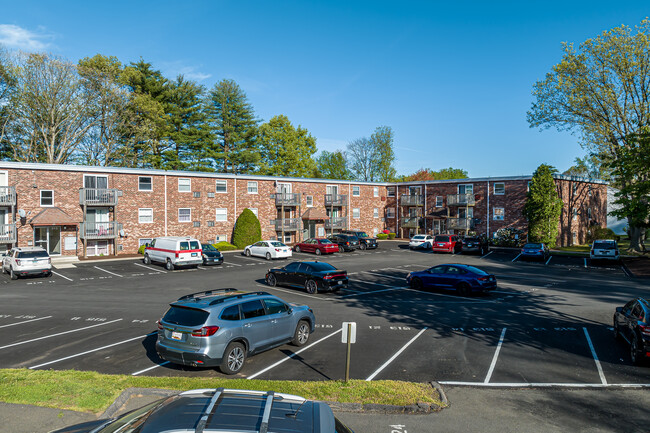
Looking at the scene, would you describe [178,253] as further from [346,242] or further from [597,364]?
[597,364]

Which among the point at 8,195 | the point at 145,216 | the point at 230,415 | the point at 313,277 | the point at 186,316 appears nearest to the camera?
the point at 230,415

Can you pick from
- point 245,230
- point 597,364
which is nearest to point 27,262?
point 245,230

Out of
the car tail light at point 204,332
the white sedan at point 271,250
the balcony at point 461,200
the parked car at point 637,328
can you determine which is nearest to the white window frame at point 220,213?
the white sedan at point 271,250

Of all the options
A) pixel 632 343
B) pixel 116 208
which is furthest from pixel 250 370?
pixel 116 208

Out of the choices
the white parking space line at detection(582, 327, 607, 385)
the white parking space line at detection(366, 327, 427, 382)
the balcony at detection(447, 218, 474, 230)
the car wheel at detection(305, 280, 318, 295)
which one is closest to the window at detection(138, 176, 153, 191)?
the car wheel at detection(305, 280, 318, 295)

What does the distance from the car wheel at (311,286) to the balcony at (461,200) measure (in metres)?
32.2

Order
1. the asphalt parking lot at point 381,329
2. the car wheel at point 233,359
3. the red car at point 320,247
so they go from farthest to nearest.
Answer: the red car at point 320,247
the asphalt parking lot at point 381,329
the car wheel at point 233,359

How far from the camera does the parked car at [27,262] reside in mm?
24859

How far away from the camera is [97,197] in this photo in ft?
114

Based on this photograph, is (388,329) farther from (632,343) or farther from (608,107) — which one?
(608,107)

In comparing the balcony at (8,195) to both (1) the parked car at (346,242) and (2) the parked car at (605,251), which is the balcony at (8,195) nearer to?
(1) the parked car at (346,242)

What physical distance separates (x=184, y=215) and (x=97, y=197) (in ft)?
24.5

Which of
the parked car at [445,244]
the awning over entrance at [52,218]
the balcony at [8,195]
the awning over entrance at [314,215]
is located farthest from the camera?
the awning over entrance at [314,215]

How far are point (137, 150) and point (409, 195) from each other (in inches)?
1346
